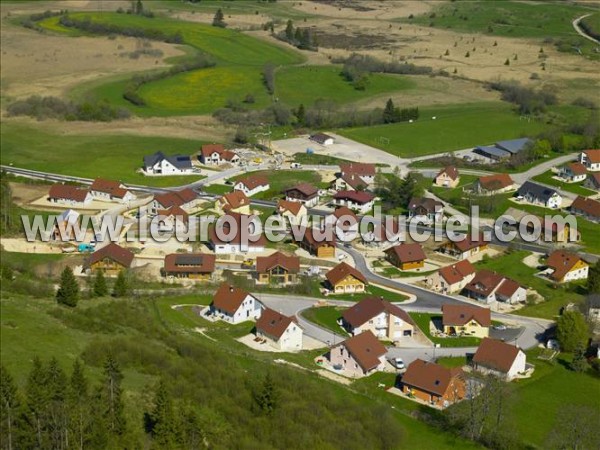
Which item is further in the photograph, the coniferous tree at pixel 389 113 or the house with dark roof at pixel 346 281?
the coniferous tree at pixel 389 113

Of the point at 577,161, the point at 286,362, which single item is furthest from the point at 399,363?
the point at 577,161

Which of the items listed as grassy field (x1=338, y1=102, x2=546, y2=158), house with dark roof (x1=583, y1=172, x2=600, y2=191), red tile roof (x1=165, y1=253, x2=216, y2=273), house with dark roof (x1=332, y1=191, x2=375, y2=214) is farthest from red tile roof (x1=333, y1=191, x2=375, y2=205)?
house with dark roof (x1=583, y1=172, x2=600, y2=191)

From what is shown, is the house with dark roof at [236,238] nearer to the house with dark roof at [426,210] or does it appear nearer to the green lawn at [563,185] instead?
the house with dark roof at [426,210]

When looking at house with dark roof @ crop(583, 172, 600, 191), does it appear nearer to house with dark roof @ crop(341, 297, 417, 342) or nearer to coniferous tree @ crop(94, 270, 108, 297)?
house with dark roof @ crop(341, 297, 417, 342)

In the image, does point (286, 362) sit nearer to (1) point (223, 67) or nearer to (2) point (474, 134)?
(2) point (474, 134)

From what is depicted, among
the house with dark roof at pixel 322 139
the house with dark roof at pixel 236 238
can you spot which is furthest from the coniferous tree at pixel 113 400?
the house with dark roof at pixel 322 139

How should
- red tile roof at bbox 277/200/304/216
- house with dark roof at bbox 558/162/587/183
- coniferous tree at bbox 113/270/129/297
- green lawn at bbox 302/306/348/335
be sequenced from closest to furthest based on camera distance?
green lawn at bbox 302/306/348/335 < coniferous tree at bbox 113/270/129/297 < red tile roof at bbox 277/200/304/216 < house with dark roof at bbox 558/162/587/183
